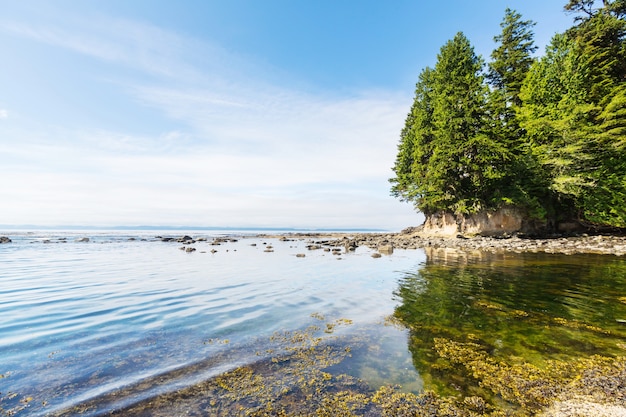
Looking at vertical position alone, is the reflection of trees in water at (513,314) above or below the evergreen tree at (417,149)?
below

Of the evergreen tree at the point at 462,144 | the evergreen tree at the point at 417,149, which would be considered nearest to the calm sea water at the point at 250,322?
the evergreen tree at the point at 462,144

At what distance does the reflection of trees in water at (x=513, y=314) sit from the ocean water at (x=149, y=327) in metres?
0.59

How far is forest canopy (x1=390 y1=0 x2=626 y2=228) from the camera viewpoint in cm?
2916

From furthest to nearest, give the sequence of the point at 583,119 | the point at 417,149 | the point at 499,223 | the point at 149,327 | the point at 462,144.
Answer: the point at 417,149 < the point at 499,223 < the point at 462,144 < the point at 583,119 < the point at 149,327

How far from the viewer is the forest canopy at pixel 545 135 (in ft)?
95.7

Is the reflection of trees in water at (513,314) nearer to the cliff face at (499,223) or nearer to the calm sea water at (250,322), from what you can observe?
the calm sea water at (250,322)

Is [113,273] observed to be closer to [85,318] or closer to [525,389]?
[85,318]

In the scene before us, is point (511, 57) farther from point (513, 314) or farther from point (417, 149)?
point (513, 314)

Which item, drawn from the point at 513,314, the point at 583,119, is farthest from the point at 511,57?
the point at 513,314

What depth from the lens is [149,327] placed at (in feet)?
23.3

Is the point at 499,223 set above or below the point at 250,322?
above

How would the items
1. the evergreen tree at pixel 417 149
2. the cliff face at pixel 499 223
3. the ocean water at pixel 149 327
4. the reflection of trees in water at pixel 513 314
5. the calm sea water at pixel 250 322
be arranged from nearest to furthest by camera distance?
the ocean water at pixel 149 327
the calm sea water at pixel 250 322
the reflection of trees in water at pixel 513 314
the cliff face at pixel 499 223
the evergreen tree at pixel 417 149

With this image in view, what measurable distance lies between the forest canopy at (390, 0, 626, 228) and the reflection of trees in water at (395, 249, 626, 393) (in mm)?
20243

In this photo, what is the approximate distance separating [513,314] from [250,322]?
6980 millimetres
